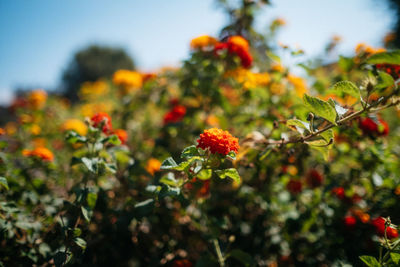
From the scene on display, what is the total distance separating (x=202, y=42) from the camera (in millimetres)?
1486

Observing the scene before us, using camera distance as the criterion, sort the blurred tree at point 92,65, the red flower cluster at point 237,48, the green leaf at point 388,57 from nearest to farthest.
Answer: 1. the green leaf at point 388,57
2. the red flower cluster at point 237,48
3. the blurred tree at point 92,65

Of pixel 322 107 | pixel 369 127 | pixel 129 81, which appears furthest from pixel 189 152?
pixel 129 81

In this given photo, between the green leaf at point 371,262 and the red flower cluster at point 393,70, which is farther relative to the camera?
the red flower cluster at point 393,70

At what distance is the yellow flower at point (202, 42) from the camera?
1.48 meters

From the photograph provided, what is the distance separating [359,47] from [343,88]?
781mm

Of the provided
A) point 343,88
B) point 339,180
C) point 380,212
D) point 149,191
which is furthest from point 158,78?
point 380,212

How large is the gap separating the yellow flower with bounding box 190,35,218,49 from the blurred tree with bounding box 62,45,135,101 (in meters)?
18.1

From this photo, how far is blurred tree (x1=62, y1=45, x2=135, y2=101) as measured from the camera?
1744cm

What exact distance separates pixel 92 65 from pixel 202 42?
62.0ft

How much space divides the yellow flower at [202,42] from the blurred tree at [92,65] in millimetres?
18118

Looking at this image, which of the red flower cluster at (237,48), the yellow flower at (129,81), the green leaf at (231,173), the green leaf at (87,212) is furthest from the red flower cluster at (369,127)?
the yellow flower at (129,81)

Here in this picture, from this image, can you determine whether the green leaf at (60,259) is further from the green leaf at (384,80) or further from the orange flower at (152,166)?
the green leaf at (384,80)

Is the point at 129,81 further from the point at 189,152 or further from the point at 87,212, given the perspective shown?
the point at 189,152

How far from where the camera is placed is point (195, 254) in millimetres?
1561
